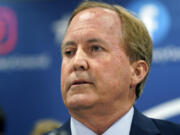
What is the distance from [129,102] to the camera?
1.39 metres

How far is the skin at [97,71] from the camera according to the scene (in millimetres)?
1249

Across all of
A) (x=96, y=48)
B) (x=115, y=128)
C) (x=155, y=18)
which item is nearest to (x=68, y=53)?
(x=96, y=48)

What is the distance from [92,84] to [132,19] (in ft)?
1.23

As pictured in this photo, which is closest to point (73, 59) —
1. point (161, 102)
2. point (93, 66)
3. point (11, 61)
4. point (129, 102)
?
point (93, 66)

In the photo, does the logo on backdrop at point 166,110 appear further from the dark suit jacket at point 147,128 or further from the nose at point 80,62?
the nose at point 80,62

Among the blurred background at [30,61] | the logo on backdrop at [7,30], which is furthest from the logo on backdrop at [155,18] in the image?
the logo on backdrop at [7,30]

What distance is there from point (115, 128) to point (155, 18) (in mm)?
2267

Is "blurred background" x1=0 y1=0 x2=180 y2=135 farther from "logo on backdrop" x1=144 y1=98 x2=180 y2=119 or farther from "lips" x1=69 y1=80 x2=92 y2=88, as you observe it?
"lips" x1=69 y1=80 x2=92 y2=88

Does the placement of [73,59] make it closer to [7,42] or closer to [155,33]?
[155,33]

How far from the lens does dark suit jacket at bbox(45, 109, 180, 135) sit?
130cm

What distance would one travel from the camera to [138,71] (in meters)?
A: 1.42

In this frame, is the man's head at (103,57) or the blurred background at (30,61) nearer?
the man's head at (103,57)

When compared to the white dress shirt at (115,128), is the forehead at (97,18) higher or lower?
higher

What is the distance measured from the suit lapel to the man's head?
8 cm
